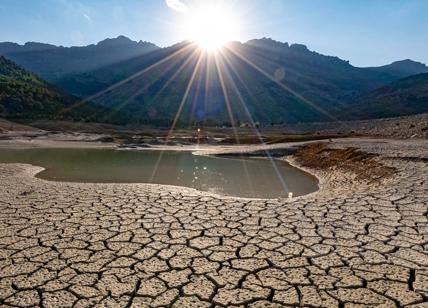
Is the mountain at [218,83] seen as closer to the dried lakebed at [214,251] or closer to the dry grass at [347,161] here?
the dry grass at [347,161]

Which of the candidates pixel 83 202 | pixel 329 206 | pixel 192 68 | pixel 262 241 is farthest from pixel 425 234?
pixel 192 68

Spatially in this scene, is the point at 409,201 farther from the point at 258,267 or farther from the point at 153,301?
the point at 153,301

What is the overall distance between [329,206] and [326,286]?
381cm

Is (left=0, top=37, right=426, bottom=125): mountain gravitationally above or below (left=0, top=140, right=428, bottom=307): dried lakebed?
above

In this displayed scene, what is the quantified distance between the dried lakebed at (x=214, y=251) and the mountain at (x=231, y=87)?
7001 centimetres

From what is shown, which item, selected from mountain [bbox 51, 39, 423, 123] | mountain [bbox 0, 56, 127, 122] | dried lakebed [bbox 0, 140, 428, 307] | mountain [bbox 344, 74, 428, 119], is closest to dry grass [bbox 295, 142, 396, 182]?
dried lakebed [bbox 0, 140, 428, 307]

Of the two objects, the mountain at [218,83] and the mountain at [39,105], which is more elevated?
the mountain at [218,83]

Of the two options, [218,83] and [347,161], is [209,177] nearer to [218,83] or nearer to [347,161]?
[347,161]

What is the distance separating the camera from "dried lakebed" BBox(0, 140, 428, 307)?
4031 millimetres

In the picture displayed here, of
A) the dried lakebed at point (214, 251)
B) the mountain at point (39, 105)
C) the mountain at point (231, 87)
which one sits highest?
the mountain at point (231, 87)

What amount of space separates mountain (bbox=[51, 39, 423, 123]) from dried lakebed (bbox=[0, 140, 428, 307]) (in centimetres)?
7001

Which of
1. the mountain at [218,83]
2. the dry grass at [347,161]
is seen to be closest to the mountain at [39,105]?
the mountain at [218,83]

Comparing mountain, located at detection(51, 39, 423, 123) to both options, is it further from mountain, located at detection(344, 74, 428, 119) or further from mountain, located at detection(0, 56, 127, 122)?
mountain, located at detection(0, 56, 127, 122)

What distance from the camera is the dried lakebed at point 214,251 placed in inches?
159
